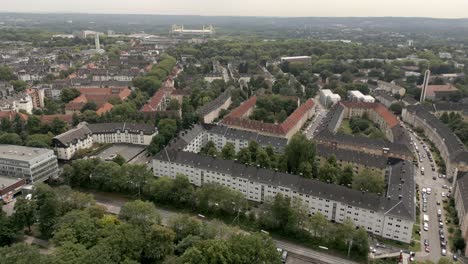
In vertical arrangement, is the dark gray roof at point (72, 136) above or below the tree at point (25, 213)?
above

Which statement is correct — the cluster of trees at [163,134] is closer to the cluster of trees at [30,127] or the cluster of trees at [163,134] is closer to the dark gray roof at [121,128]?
the dark gray roof at [121,128]

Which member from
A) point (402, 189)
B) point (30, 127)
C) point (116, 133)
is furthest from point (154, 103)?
point (402, 189)

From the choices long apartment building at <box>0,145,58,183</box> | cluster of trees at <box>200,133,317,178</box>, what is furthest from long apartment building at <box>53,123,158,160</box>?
cluster of trees at <box>200,133,317,178</box>

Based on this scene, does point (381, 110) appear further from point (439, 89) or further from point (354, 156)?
point (439, 89)

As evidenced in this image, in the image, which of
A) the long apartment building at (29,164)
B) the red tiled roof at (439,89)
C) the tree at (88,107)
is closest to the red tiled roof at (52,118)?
the tree at (88,107)

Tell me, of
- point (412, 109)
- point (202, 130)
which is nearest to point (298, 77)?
point (412, 109)

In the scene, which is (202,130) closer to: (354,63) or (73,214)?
(73,214)
